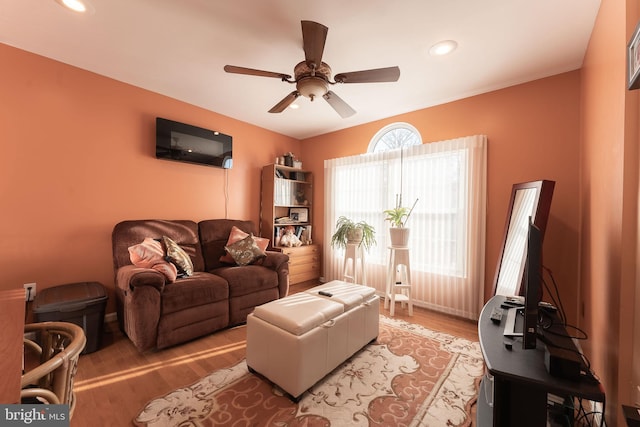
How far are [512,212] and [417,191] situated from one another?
0.99m

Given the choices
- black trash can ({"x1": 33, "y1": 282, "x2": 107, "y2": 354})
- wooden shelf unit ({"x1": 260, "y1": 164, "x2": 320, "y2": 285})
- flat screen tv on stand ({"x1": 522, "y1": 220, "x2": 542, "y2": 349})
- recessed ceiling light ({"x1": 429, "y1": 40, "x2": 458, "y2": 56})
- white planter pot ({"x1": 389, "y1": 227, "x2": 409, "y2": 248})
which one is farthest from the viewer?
wooden shelf unit ({"x1": 260, "y1": 164, "x2": 320, "y2": 285})

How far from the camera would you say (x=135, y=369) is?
1842 mm

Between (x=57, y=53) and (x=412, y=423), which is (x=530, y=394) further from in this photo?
(x=57, y=53)

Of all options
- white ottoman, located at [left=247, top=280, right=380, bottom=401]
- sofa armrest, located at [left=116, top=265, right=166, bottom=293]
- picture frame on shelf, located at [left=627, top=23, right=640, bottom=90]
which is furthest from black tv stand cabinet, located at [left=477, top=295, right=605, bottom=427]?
sofa armrest, located at [left=116, top=265, right=166, bottom=293]

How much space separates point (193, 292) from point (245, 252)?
847mm

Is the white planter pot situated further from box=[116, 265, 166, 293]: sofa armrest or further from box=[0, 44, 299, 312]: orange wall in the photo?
box=[0, 44, 299, 312]: orange wall

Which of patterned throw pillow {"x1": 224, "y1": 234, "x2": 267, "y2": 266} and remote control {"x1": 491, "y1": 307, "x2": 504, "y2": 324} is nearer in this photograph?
remote control {"x1": 491, "y1": 307, "x2": 504, "y2": 324}

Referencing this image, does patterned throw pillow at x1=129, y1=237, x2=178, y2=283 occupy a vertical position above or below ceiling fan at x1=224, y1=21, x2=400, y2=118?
below

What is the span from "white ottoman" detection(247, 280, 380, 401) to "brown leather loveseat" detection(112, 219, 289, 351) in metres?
0.75

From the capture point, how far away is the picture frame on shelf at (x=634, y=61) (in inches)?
37.4

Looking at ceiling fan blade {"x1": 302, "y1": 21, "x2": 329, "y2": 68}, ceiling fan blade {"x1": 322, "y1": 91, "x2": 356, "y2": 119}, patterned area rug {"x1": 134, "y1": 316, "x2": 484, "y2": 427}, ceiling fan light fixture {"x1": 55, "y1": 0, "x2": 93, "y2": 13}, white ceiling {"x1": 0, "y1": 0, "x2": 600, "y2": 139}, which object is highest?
white ceiling {"x1": 0, "y1": 0, "x2": 600, "y2": 139}

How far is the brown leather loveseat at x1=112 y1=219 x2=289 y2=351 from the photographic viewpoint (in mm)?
1981

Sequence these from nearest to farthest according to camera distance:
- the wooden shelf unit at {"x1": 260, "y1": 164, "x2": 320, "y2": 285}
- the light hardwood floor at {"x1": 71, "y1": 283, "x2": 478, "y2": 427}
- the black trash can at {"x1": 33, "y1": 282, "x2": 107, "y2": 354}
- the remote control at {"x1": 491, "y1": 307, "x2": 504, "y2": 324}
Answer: the remote control at {"x1": 491, "y1": 307, "x2": 504, "y2": 324} → the light hardwood floor at {"x1": 71, "y1": 283, "x2": 478, "y2": 427} → the black trash can at {"x1": 33, "y1": 282, "x2": 107, "y2": 354} → the wooden shelf unit at {"x1": 260, "y1": 164, "x2": 320, "y2": 285}

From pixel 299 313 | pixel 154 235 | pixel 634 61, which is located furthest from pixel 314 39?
pixel 154 235
